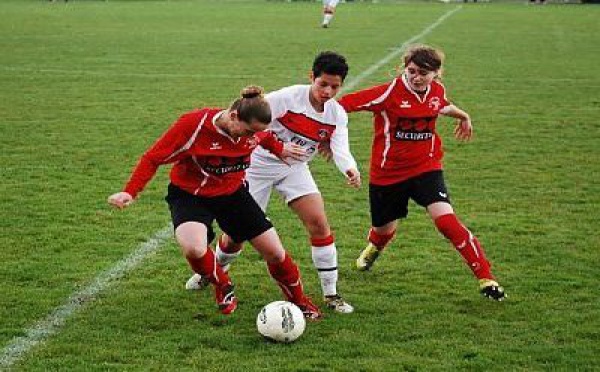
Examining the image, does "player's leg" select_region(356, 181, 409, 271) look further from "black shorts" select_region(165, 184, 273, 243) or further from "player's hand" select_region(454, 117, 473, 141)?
"black shorts" select_region(165, 184, 273, 243)

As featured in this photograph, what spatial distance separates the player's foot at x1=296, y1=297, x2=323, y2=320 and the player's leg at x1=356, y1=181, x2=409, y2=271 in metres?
1.09

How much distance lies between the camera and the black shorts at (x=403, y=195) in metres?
6.68

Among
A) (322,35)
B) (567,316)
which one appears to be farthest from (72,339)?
(322,35)

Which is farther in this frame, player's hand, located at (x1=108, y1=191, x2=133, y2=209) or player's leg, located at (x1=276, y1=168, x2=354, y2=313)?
player's leg, located at (x1=276, y1=168, x2=354, y2=313)

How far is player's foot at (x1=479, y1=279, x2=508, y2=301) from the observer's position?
20.7 feet

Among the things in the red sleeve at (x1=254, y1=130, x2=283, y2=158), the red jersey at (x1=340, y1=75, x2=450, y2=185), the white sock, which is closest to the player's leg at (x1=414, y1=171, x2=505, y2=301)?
the red jersey at (x1=340, y1=75, x2=450, y2=185)

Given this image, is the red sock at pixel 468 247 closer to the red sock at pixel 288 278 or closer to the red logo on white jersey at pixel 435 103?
the red logo on white jersey at pixel 435 103

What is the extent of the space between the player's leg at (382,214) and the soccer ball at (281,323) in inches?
57.2

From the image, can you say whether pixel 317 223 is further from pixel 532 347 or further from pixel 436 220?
pixel 532 347

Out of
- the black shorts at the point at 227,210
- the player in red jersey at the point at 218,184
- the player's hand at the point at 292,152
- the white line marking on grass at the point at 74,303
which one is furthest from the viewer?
the player's hand at the point at 292,152

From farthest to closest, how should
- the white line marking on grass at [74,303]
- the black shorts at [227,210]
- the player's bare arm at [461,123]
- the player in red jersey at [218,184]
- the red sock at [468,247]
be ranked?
1. the player's bare arm at [461,123]
2. the red sock at [468,247]
3. the black shorts at [227,210]
4. the player in red jersey at [218,184]
5. the white line marking on grass at [74,303]

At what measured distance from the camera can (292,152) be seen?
6195 mm

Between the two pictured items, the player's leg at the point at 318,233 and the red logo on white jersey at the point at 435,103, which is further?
the red logo on white jersey at the point at 435,103

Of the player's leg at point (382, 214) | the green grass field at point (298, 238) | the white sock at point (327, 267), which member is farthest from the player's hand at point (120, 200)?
the player's leg at point (382, 214)
